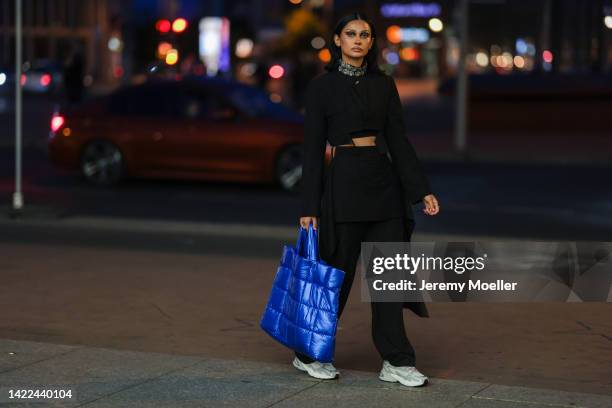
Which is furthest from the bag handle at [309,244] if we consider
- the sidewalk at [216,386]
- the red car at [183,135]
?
the red car at [183,135]

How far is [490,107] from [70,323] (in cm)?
2282

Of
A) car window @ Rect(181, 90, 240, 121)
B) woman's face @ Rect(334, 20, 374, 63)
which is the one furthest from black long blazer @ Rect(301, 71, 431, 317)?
car window @ Rect(181, 90, 240, 121)

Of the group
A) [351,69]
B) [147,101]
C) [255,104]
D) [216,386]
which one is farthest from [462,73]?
[216,386]

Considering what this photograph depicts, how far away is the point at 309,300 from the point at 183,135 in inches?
450

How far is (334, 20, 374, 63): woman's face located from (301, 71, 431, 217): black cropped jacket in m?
0.14

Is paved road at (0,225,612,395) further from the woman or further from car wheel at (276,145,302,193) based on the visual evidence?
car wheel at (276,145,302,193)

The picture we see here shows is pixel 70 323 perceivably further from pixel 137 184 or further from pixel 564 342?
pixel 137 184

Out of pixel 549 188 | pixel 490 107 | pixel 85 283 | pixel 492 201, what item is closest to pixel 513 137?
pixel 490 107

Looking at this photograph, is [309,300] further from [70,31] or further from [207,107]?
[70,31]

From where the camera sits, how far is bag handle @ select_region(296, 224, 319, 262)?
6.66 metres

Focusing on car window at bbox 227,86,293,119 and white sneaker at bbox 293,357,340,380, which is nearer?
white sneaker at bbox 293,357,340,380

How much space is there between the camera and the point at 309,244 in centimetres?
668

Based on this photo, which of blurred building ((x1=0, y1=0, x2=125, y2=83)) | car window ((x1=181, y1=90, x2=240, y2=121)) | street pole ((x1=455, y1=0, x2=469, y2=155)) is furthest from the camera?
blurred building ((x1=0, y1=0, x2=125, y2=83))

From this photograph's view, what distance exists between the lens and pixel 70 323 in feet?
28.3
